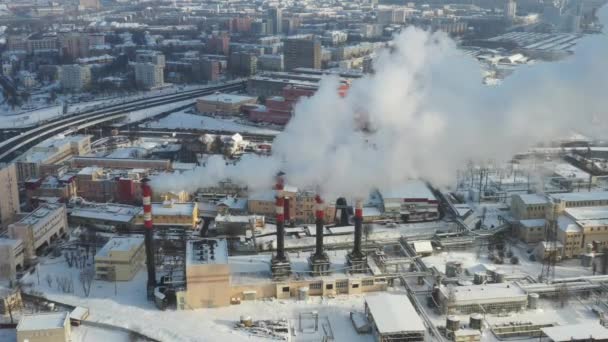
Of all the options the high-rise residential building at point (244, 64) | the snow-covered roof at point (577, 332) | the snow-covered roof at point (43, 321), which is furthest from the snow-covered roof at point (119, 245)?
the high-rise residential building at point (244, 64)

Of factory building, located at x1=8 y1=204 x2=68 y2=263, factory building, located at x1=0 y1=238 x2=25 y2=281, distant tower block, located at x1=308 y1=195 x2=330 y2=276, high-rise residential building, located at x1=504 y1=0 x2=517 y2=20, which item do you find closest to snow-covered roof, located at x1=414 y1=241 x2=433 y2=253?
distant tower block, located at x1=308 y1=195 x2=330 y2=276

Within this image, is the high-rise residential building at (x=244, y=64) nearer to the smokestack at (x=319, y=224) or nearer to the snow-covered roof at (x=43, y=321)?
the smokestack at (x=319, y=224)

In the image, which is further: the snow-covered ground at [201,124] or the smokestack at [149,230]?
the snow-covered ground at [201,124]

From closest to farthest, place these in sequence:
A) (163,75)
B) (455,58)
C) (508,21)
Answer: (455,58)
(163,75)
(508,21)

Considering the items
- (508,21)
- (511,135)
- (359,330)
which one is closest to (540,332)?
(359,330)

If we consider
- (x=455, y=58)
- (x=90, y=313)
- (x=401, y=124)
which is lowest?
(x=90, y=313)

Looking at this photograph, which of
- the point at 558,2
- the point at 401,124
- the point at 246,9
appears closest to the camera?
the point at 401,124

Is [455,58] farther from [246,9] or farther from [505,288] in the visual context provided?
[246,9]
